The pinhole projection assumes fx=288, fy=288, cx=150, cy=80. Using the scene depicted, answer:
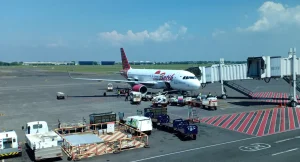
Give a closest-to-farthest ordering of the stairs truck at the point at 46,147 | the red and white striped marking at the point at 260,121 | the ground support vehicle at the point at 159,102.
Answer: the stairs truck at the point at 46,147 < the red and white striped marking at the point at 260,121 < the ground support vehicle at the point at 159,102

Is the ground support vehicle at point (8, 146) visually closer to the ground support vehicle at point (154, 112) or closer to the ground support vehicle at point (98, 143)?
the ground support vehicle at point (98, 143)

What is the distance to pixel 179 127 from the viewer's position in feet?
94.8

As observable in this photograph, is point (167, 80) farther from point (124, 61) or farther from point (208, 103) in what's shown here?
point (124, 61)

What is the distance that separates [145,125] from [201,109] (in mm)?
17467

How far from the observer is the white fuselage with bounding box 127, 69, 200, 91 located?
5209 cm

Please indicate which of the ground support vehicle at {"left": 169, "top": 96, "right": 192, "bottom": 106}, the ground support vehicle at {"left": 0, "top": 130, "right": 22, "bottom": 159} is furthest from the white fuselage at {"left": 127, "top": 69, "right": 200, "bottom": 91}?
the ground support vehicle at {"left": 0, "top": 130, "right": 22, "bottom": 159}

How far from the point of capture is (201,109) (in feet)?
144

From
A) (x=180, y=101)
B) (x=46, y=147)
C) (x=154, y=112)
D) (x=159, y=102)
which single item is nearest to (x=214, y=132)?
(x=154, y=112)

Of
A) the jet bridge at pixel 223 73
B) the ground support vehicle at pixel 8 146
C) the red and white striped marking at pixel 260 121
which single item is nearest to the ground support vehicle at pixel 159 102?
the red and white striped marking at pixel 260 121

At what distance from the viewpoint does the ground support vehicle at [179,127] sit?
27.0 m

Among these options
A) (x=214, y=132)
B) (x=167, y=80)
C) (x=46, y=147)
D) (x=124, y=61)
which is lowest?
(x=214, y=132)

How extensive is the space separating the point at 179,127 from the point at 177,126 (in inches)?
10.3

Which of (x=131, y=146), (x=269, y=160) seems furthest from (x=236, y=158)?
(x=131, y=146)

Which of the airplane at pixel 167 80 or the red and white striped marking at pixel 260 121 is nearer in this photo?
the red and white striped marking at pixel 260 121
